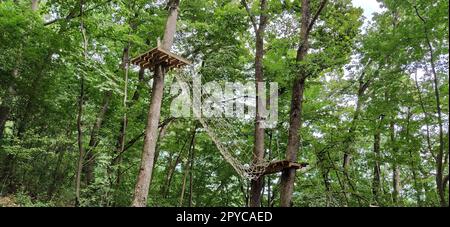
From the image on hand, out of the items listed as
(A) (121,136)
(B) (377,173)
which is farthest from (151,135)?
(B) (377,173)

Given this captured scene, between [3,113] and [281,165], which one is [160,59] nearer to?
[281,165]

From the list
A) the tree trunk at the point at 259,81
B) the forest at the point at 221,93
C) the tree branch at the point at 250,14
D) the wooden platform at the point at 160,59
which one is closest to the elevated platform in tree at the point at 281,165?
the forest at the point at 221,93

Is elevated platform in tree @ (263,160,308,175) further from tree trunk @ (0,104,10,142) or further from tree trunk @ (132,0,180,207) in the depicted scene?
tree trunk @ (0,104,10,142)

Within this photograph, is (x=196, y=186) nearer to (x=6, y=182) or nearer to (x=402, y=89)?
(x=6, y=182)

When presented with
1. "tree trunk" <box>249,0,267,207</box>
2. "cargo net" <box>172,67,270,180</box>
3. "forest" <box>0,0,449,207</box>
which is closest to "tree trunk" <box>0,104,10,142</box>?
"forest" <box>0,0,449,207</box>

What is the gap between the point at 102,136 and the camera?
307 inches

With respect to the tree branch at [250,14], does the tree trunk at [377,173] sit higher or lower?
lower

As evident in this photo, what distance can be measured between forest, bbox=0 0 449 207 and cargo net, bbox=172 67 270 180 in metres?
0.04

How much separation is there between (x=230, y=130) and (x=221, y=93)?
0.88 meters

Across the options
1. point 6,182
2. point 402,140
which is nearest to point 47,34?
point 6,182

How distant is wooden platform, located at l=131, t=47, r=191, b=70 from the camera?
494 centimetres

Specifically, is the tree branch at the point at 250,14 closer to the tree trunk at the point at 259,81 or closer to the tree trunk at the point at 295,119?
the tree trunk at the point at 259,81

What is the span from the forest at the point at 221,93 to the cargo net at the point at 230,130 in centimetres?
4

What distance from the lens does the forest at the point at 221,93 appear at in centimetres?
557
